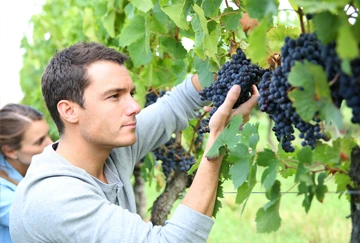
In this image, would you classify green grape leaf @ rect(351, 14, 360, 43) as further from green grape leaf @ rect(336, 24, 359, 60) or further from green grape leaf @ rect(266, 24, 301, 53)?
green grape leaf @ rect(266, 24, 301, 53)

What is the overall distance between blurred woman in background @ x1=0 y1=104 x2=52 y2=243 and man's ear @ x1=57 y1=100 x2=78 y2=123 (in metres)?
1.38

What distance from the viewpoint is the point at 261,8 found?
130cm

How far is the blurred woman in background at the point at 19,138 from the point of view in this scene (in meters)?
3.77

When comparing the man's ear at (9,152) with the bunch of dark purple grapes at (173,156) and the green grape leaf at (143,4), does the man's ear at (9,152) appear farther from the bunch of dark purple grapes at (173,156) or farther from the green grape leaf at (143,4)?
→ the green grape leaf at (143,4)

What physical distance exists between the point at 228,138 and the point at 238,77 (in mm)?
209

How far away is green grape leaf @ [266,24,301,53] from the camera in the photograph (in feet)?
5.48

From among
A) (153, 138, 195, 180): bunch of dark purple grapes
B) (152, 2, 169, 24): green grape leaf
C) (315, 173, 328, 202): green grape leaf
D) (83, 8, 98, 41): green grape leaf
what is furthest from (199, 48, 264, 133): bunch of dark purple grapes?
(83, 8, 98, 41): green grape leaf

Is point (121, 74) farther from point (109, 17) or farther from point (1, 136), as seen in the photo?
point (1, 136)

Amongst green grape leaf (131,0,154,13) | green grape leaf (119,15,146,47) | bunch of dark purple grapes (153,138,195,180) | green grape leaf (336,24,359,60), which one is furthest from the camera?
bunch of dark purple grapes (153,138,195,180)

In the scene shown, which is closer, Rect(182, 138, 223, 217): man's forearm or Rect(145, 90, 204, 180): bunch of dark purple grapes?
Rect(182, 138, 223, 217): man's forearm

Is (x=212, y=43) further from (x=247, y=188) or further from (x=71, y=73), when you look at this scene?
(x=71, y=73)

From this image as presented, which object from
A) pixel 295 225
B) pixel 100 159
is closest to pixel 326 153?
pixel 100 159

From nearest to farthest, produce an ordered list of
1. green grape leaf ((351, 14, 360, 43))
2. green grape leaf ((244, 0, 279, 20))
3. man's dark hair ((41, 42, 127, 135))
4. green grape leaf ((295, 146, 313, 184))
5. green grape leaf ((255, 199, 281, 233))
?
green grape leaf ((351, 14, 360, 43))
green grape leaf ((244, 0, 279, 20))
green grape leaf ((295, 146, 313, 184))
green grape leaf ((255, 199, 281, 233))
man's dark hair ((41, 42, 127, 135))

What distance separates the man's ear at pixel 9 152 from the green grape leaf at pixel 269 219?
2579 mm
